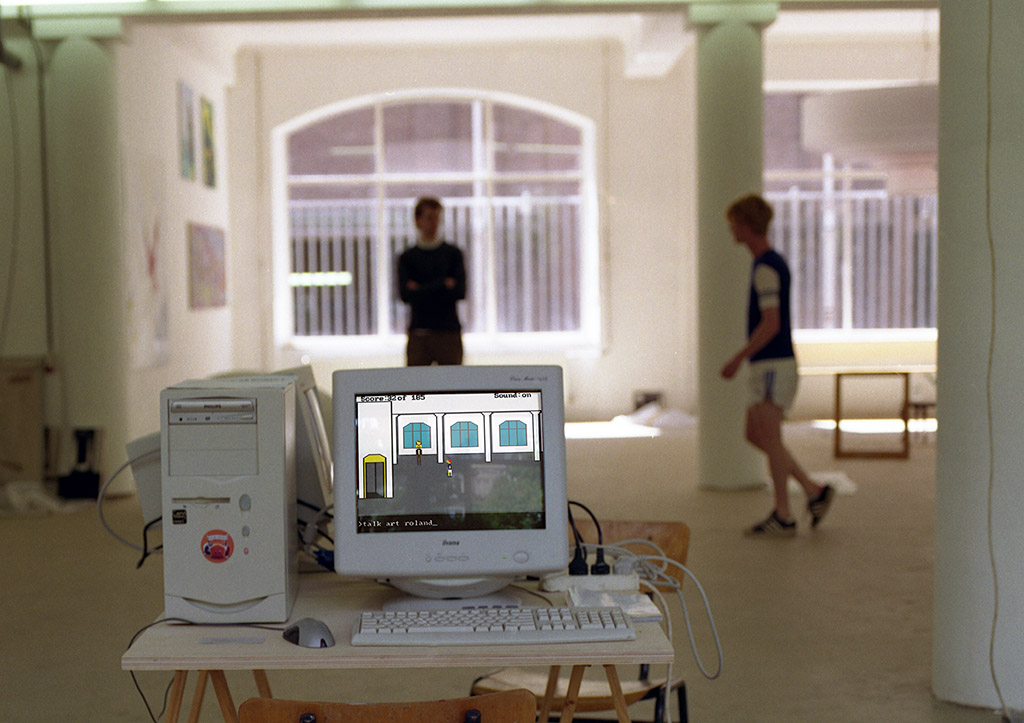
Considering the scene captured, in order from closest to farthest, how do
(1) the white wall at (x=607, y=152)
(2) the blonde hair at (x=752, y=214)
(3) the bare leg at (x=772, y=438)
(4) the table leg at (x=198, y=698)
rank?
(4) the table leg at (x=198, y=698) < (2) the blonde hair at (x=752, y=214) < (3) the bare leg at (x=772, y=438) < (1) the white wall at (x=607, y=152)

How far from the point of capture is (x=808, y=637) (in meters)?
4.41

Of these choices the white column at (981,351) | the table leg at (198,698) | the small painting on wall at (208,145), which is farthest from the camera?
the small painting on wall at (208,145)

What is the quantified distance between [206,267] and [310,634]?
28.4ft

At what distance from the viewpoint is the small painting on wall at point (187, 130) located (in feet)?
31.0

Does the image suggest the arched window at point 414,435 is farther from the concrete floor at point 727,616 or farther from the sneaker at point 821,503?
the sneaker at point 821,503

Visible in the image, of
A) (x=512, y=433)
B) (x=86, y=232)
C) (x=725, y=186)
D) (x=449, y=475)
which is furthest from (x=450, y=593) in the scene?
(x=86, y=232)

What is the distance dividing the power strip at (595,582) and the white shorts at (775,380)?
12.4 ft

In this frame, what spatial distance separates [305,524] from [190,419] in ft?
1.48

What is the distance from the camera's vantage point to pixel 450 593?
2283 millimetres

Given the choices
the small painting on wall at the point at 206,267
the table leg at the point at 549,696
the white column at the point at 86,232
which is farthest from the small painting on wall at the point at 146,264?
the table leg at the point at 549,696

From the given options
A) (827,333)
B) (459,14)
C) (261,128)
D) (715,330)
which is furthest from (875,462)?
(261,128)

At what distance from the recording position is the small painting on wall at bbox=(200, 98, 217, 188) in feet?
33.8

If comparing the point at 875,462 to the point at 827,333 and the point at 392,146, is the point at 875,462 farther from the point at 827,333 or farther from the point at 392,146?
the point at 392,146

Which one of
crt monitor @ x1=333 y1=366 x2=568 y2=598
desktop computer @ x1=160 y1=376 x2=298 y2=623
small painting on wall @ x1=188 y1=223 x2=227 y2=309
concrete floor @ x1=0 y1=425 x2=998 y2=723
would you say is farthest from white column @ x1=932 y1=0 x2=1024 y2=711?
small painting on wall @ x1=188 y1=223 x2=227 y2=309
